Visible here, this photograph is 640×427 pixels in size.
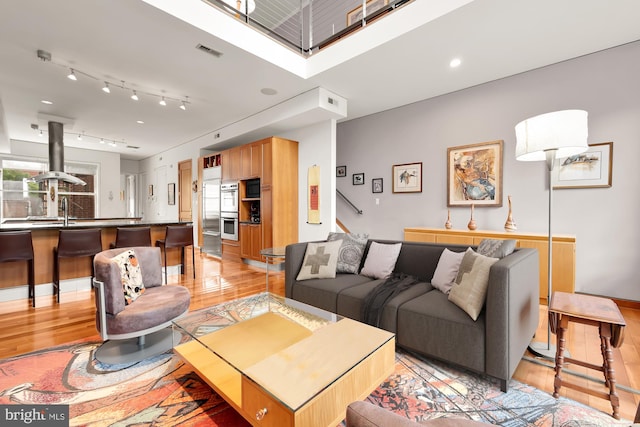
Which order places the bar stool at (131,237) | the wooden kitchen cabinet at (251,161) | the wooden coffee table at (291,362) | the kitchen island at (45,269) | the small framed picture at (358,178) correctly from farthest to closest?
the small framed picture at (358,178)
the wooden kitchen cabinet at (251,161)
the bar stool at (131,237)
the kitchen island at (45,269)
the wooden coffee table at (291,362)

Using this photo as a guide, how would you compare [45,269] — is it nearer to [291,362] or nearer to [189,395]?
[189,395]

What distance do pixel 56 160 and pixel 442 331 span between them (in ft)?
24.7

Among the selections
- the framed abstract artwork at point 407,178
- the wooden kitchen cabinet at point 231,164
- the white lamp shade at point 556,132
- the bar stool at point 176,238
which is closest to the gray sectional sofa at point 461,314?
the white lamp shade at point 556,132

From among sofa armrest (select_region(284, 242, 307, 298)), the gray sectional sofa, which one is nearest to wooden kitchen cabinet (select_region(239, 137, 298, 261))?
sofa armrest (select_region(284, 242, 307, 298))

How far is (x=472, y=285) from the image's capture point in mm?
1917

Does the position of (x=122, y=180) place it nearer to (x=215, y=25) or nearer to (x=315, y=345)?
(x=215, y=25)

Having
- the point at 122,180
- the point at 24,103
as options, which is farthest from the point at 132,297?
the point at 122,180

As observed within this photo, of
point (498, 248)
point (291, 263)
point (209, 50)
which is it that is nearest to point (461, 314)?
point (498, 248)

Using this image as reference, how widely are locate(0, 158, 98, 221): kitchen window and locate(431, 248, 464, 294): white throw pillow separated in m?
10.1

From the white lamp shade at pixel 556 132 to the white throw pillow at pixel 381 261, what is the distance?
4.58 ft

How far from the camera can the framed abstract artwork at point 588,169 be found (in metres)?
3.33

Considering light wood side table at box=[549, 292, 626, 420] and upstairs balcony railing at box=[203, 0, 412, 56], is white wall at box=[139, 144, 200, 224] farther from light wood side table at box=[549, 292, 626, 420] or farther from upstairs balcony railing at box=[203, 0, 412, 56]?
light wood side table at box=[549, 292, 626, 420]

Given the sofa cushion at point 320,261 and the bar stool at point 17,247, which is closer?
the sofa cushion at point 320,261

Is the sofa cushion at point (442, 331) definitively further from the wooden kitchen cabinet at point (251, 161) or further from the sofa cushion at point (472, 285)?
the wooden kitchen cabinet at point (251, 161)
